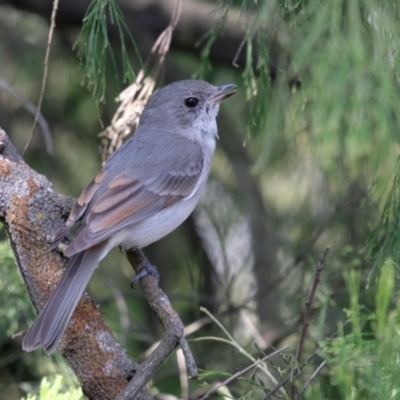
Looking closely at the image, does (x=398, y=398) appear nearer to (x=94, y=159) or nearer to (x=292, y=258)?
(x=292, y=258)

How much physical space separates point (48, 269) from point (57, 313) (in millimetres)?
319

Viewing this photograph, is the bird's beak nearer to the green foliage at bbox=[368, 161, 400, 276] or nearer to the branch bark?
the branch bark

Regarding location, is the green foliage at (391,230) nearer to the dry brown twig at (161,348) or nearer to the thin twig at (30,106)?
the dry brown twig at (161,348)

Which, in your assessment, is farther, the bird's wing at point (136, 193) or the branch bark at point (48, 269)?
the bird's wing at point (136, 193)

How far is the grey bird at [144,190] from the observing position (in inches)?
120

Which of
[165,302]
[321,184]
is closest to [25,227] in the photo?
[165,302]

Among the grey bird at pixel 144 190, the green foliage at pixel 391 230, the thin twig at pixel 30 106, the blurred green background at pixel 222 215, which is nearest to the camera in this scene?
the green foliage at pixel 391 230

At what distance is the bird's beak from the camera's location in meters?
4.43

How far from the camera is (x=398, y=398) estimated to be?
1.96 m

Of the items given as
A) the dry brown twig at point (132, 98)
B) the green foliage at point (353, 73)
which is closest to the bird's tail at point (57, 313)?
the dry brown twig at point (132, 98)

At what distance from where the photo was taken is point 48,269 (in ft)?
10.4

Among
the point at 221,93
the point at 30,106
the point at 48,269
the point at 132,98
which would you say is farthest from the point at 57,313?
the point at 221,93

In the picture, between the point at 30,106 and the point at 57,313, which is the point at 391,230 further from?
the point at 30,106

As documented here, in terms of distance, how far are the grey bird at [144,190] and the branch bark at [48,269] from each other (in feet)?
0.26
